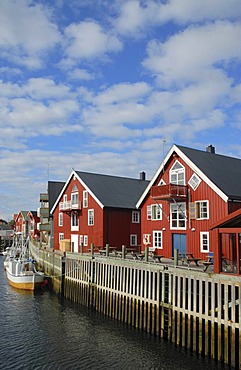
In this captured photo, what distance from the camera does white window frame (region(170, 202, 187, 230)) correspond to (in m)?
28.7

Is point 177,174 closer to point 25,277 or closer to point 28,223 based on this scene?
point 25,277

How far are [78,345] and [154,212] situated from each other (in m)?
14.8

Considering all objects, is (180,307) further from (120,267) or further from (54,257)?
(54,257)

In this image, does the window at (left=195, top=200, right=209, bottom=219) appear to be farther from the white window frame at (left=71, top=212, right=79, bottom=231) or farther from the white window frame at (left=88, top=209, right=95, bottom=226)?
the white window frame at (left=71, top=212, right=79, bottom=231)

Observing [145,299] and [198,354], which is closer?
[198,354]

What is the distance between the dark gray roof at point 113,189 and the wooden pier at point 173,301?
38.2ft

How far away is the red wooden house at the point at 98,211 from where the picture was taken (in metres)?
38.6

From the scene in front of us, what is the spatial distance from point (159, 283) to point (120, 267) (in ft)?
14.7

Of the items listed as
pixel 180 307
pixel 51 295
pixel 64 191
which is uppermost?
pixel 64 191

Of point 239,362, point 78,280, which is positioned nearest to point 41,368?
point 239,362

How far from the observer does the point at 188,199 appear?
28297mm

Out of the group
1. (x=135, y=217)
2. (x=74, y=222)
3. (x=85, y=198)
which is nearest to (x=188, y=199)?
(x=135, y=217)

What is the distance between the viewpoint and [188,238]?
28.2 metres

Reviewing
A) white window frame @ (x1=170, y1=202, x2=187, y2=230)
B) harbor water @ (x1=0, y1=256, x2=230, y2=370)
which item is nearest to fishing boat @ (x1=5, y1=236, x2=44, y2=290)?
harbor water @ (x1=0, y1=256, x2=230, y2=370)
